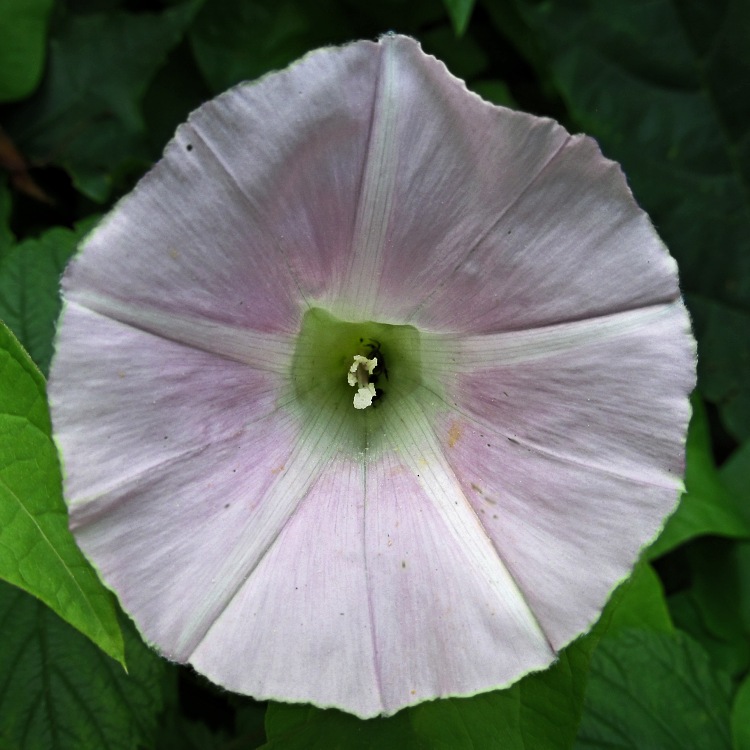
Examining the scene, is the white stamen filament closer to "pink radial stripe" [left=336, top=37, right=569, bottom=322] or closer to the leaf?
"pink radial stripe" [left=336, top=37, right=569, bottom=322]

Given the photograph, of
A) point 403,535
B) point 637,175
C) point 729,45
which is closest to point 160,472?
point 403,535

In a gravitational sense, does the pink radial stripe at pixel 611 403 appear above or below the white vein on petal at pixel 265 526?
above

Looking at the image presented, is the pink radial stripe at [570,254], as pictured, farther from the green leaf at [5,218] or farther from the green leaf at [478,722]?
the green leaf at [5,218]

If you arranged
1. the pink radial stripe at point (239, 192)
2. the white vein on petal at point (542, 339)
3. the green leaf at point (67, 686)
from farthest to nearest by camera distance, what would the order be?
the green leaf at point (67, 686) → the white vein on petal at point (542, 339) → the pink radial stripe at point (239, 192)

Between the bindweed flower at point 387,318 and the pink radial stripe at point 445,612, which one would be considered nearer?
the bindweed flower at point 387,318

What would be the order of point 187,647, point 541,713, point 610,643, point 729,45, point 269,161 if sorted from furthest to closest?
point 729,45 → point 610,643 → point 541,713 → point 187,647 → point 269,161

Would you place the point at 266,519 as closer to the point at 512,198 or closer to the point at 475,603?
the point at 475,603

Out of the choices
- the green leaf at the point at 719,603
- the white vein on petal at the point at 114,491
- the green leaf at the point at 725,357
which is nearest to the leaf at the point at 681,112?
the green leaf at the point at 725,357
